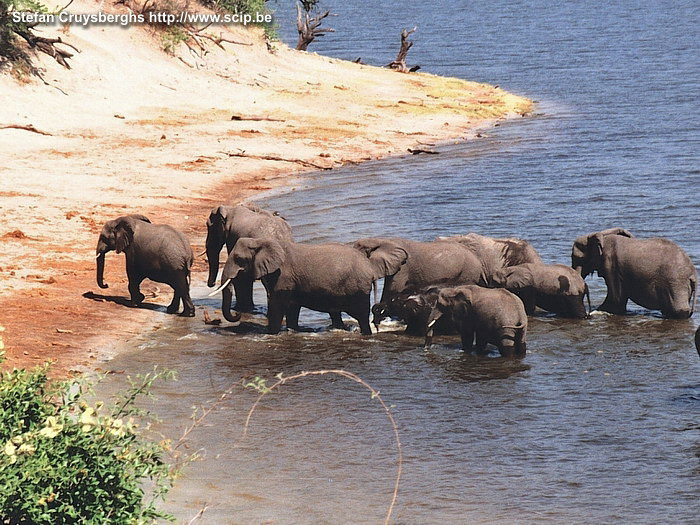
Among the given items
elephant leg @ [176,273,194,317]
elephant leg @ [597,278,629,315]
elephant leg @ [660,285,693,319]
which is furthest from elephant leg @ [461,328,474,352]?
elephant leg @ [176,273,194,317]

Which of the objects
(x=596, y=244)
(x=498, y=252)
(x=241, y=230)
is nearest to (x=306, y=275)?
(x=241, y=230)

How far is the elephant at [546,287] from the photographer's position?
16.2 meters

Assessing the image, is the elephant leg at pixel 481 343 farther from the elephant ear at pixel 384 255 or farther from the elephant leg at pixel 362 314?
the elephant ear at pixel 384 255

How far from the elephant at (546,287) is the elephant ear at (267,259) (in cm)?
298

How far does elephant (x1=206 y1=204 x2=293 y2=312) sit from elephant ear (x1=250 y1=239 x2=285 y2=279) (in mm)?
1103

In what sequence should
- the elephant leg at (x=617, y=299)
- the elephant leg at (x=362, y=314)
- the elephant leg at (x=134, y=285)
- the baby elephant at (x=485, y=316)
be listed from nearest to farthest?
1. the baby elephant at (x=485, y=316)
2. the elephant leg at (x=362, y=314)
3. the elephant leg at (x=134, y=285)
4. the elephant leg at (x=617, y=299)

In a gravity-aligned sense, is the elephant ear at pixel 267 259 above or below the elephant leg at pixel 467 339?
above

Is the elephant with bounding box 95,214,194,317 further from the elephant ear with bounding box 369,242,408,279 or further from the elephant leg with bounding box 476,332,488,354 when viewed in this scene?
the elephant leg with bounding box 476,332,488,354

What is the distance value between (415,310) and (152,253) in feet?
11.8

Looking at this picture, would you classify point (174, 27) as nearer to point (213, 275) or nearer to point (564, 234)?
point (564, 234)

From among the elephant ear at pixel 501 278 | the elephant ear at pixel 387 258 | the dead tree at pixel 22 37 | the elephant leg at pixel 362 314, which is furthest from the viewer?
the dead tree at pixel 22 37

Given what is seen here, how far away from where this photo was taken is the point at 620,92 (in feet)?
148

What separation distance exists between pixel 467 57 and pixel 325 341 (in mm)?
45844

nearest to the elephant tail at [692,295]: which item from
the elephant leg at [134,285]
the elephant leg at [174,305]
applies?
the elephant leg at [174,305]
